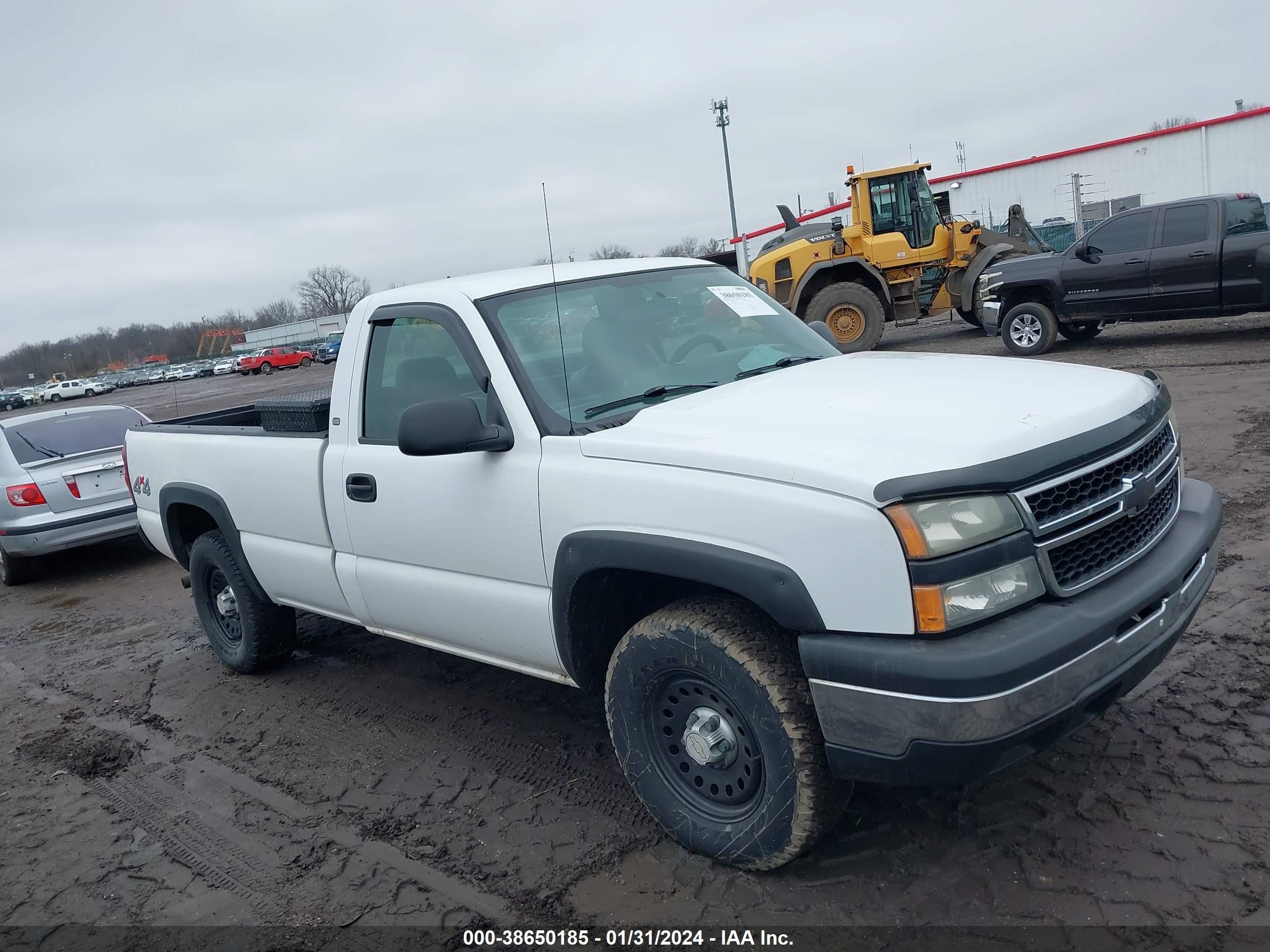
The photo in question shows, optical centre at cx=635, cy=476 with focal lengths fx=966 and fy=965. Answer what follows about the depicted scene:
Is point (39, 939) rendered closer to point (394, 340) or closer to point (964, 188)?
point (394, 340)

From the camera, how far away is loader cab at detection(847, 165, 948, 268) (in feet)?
54.1

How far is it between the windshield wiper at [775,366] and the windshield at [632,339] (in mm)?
23

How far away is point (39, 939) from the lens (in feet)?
10.5

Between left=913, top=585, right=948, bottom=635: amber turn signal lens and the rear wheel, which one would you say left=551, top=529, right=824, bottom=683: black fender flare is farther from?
the rear wheel

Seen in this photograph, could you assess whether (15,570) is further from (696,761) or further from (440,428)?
(696,761)

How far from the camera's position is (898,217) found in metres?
16.6

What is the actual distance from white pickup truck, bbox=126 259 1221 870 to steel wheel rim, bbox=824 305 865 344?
12364mm

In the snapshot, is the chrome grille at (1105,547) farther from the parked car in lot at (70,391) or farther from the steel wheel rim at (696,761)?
the parked car in lot at (70,391)

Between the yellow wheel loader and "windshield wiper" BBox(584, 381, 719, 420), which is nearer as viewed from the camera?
"windshield wiper" BBox(584, 381, 719, 420)

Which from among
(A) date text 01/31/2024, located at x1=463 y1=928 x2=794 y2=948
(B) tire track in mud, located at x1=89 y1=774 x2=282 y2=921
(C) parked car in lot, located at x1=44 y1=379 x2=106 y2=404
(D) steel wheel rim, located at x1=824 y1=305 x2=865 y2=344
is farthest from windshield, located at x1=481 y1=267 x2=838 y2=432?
(C) parked car in lot, located at x1=44 y1=379 x2=106 y2=404

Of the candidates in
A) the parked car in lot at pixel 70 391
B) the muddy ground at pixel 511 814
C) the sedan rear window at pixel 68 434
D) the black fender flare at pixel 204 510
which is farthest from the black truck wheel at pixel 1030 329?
the parked car in lot at pixel 70 391

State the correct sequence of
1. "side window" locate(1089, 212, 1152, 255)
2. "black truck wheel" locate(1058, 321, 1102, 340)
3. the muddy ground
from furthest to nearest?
"black truck wheel" locate(1058, 321, 1102, 340) < "side window" locate(1089, 212, 1152, 255) < the muddy ground

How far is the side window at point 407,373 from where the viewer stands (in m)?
3.89

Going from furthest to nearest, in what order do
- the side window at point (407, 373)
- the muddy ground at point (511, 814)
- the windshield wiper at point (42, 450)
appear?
the windshield wiper at point (42, 450), the side window at point (407, 373), the muddy ground at point (511, 814)
